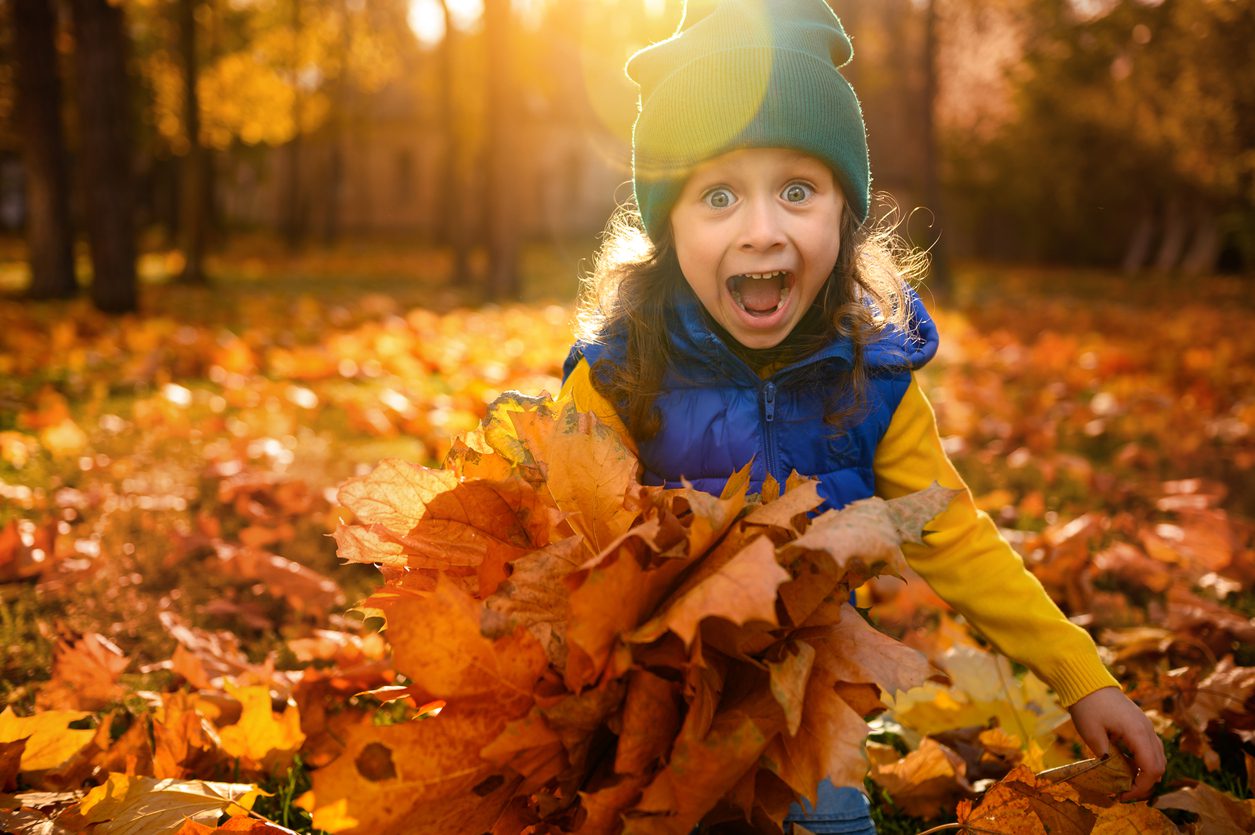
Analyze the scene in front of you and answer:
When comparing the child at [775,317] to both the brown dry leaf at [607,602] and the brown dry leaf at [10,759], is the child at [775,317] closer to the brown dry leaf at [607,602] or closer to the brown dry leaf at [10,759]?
the brown dry leaf at [607,602]

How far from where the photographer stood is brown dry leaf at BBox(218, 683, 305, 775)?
174 cm

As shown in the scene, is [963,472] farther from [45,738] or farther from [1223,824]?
[45,738]

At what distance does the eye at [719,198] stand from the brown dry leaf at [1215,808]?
4.18 feet

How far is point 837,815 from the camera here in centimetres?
163

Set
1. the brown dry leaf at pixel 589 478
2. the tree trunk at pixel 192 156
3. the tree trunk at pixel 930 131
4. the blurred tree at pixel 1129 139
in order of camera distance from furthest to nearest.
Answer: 1. the blurred tree at pixel 1129 139
2. the tree trunk at pixel 930 131
3. the tree trunk at pixel 192 156
4. the brown dry leaf at pixel 589 478

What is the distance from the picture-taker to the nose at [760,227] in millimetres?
1781

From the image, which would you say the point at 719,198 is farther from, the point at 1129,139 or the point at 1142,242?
the point at 1142,242

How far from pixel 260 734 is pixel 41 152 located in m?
11.2

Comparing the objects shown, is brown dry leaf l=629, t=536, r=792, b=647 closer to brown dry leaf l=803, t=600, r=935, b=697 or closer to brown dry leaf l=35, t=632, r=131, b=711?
brown dry leaf l=803, t=600, r=935, b=697

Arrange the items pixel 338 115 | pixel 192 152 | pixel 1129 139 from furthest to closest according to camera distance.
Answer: pixel 1129 139 → pixel 338 115 → pixel 192 152

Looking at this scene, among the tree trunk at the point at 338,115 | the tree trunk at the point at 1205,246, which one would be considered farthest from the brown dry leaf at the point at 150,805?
the tree trunk at the point at 1205,246

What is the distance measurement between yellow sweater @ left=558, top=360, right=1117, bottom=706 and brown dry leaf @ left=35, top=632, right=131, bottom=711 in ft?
3.62

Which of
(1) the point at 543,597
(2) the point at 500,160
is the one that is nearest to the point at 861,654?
(1) the point at 543,597

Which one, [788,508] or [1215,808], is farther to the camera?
[1215,808]
